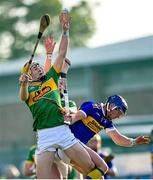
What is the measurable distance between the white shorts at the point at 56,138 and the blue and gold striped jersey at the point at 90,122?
0.26 m

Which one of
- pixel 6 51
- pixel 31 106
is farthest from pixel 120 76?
pixel 31 106

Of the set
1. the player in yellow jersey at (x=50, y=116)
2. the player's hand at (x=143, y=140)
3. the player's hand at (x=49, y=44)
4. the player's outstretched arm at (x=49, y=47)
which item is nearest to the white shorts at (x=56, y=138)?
the player in yellow jersey at (x=50, y=116)

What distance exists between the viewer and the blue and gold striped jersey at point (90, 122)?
15.0 meters

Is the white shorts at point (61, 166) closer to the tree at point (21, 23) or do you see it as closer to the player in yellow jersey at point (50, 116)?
the player in yellow jersey at point (50, 116)

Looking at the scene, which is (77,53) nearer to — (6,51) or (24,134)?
(24,134)

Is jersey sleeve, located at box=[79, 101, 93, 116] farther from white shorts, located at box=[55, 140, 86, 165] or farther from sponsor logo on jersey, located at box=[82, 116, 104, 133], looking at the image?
white shorts, located at box=[55, 140, 86, 165]

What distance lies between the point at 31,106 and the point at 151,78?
3827 centimetres

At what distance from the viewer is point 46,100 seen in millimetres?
14711

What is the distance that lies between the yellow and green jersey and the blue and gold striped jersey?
0.38m

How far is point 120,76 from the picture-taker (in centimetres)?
5369

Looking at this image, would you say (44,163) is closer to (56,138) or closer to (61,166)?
(56,138)

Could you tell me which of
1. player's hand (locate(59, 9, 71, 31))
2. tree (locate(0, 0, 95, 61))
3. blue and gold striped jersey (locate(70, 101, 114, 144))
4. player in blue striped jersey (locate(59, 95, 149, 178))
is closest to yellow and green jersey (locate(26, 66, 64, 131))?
player in blue striped jersey (locate(59, 95, 149, 178))

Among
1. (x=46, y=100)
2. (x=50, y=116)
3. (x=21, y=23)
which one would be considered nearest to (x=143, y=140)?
(x=50, y=116)

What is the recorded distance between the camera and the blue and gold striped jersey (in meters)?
15.0
